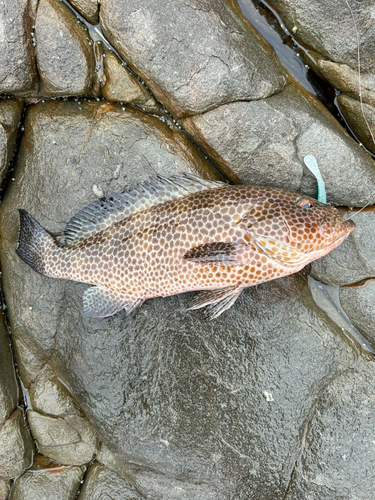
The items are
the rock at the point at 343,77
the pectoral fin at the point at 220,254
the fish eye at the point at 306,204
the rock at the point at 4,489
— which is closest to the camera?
the pectoral fin at the point at 220,254

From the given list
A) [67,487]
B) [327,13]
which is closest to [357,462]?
[67,487]

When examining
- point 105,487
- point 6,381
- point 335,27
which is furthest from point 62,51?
point 105,487

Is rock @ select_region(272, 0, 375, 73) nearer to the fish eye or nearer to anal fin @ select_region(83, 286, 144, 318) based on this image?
the fish eye

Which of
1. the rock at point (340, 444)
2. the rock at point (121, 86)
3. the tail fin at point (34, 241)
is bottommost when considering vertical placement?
the rock at point (340, 444)

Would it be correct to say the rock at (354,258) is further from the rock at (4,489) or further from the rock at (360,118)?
the rock at (4,489)

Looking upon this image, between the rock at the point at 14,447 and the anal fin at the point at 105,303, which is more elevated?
the anal fin at the point at 105,303

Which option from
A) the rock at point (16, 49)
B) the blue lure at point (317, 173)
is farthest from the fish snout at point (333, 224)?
the rock at point (16, 49)
